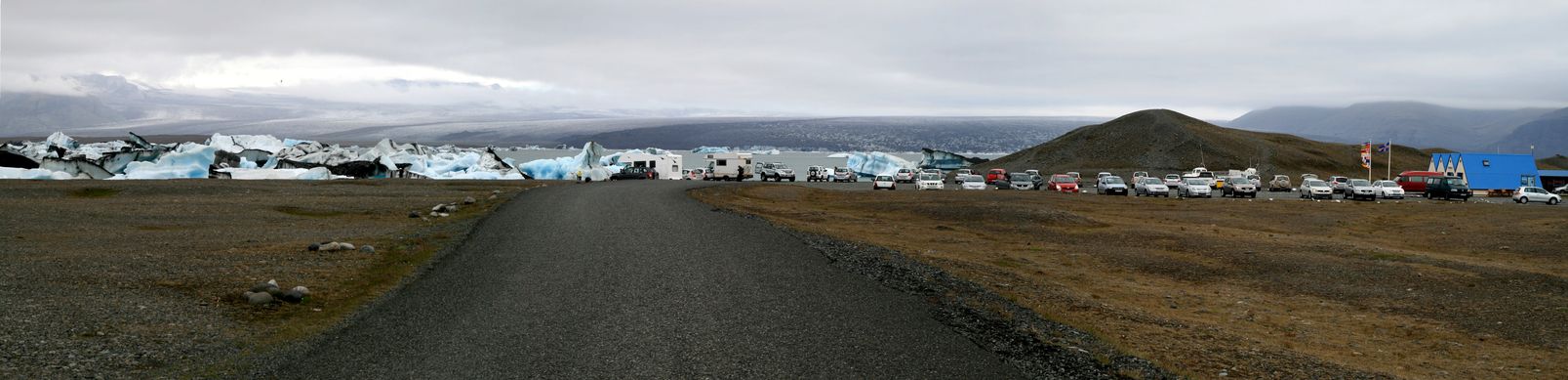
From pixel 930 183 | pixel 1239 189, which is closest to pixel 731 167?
pixel 930 183

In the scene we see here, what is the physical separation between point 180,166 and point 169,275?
52.3 metres

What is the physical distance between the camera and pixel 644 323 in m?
9.23

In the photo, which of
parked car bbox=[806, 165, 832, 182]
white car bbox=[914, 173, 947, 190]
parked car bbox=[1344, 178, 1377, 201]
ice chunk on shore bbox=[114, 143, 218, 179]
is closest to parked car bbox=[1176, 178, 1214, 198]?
parked car bbox=[1344, 178, 1377, 201]

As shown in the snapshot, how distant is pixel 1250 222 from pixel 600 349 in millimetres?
27117

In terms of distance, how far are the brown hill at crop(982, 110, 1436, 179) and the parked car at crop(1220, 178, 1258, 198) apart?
5652cm

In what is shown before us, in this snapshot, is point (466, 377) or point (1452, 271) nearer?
point (466, 377)

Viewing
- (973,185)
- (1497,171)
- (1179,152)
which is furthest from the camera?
(1179,152)

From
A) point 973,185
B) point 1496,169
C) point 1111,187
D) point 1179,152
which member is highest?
point 1179,152

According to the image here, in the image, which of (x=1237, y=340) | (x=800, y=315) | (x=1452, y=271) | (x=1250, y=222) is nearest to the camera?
Result: (x=800, y=315)

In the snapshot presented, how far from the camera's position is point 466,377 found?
7.18m

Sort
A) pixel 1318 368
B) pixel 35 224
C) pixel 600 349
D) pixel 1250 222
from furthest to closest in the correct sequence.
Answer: pixel 1250 222, pixel 35 224, pixel 1318 368, pixel 600 349

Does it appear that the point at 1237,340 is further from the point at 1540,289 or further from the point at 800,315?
the point at 1540,289

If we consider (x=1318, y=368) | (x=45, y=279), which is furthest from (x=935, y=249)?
(x=45, y=279)

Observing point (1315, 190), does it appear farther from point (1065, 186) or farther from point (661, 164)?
point (661, 164)
